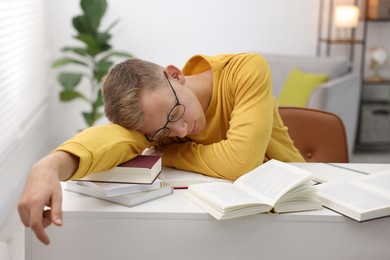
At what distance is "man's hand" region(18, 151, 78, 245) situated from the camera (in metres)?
1.23

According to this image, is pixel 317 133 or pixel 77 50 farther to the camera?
pixel 77 50

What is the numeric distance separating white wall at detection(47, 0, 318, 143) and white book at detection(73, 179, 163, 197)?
3.75 m

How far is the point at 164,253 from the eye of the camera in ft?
4.63

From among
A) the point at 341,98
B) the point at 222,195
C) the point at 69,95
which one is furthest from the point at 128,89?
the point at 69,95

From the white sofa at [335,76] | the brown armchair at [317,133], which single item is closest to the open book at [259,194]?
the brown armchair at [317,133]

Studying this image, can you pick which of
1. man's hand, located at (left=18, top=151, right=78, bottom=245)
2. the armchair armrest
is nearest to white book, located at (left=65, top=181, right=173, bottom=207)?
man's hand, located at (left=18, top=151, right=78, bottom=245)

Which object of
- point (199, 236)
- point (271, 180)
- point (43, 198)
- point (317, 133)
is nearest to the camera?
point (43, 198)

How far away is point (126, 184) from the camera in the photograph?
1457 millimetres

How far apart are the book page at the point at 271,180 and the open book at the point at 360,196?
0.27 feet

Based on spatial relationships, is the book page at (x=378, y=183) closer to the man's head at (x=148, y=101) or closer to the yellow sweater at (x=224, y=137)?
the yellow sweater at (x=224, y=137)

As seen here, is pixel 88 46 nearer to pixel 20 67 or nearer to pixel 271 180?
pixel 20 67

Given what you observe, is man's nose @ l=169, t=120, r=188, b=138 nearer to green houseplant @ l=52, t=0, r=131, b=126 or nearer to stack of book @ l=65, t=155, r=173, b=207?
stack of book @ l=65, t=155, r=173, b=207

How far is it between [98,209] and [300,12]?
164 inches

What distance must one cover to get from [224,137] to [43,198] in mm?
783
